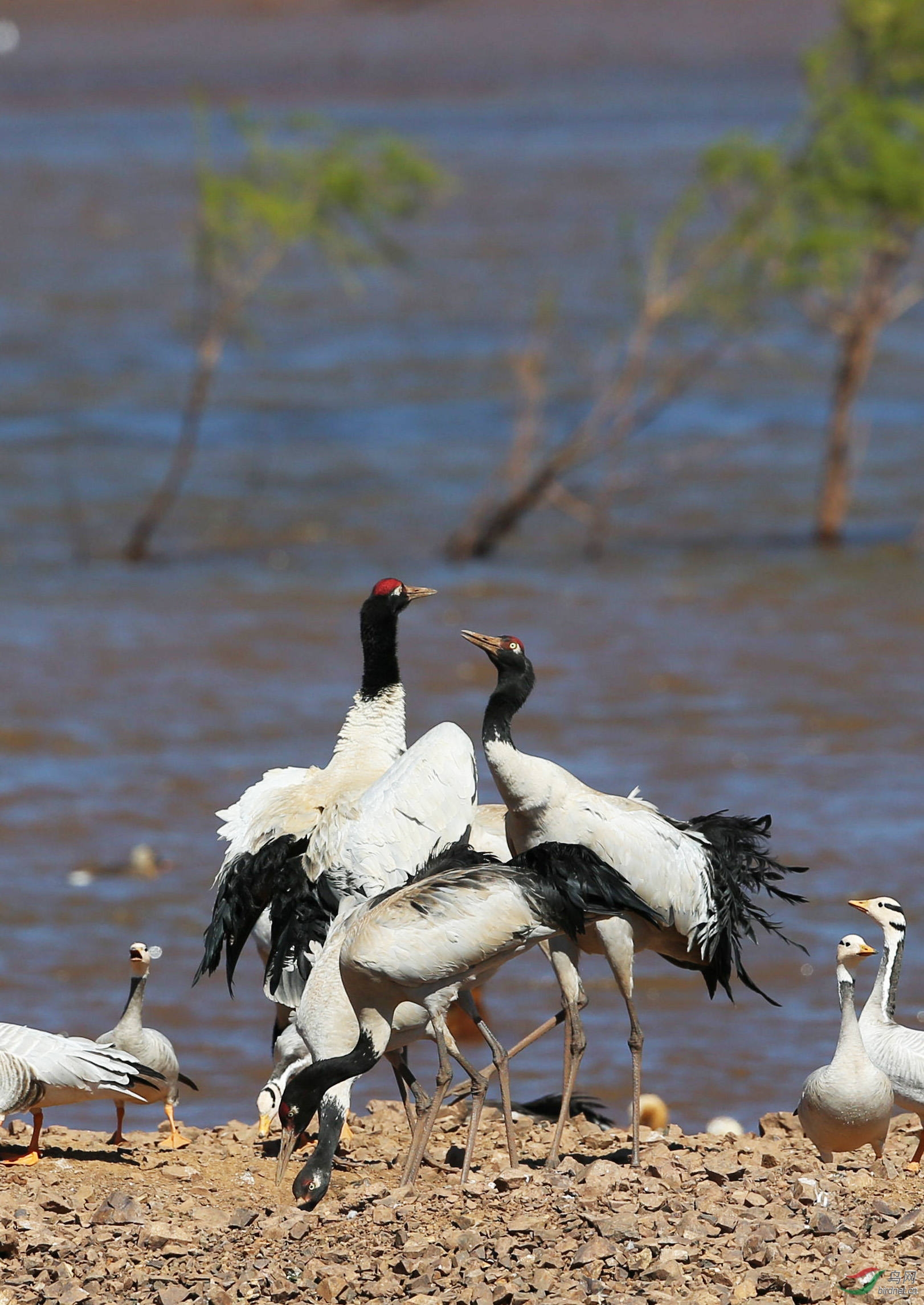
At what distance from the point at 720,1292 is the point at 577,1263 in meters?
0.41

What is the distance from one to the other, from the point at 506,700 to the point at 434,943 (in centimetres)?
98

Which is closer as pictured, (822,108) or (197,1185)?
(197,1185)

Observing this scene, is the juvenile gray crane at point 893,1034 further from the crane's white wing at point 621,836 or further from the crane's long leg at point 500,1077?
the crane's long leg at point 500,1077

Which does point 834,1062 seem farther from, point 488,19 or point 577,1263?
point 488,19

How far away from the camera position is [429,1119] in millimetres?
7160

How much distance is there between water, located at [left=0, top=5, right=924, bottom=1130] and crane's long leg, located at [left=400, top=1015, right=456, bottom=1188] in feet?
7.62

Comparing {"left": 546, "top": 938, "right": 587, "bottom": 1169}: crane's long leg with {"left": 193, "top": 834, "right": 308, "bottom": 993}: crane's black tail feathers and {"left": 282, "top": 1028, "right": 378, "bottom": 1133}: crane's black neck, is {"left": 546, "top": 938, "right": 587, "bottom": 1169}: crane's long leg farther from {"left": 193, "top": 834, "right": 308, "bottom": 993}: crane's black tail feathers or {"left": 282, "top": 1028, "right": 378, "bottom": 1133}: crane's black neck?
{"left": 193, "top": 834, "right": 308, "bottom": 993}: crane's black tail feathers

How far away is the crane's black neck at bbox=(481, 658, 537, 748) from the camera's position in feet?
23.6

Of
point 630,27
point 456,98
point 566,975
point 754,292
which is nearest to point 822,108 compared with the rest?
point 754,292

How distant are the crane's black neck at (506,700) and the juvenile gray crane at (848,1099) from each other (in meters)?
1.45

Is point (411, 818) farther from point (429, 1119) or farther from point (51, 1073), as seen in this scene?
point (51, 1073)

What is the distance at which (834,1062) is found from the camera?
276 inches

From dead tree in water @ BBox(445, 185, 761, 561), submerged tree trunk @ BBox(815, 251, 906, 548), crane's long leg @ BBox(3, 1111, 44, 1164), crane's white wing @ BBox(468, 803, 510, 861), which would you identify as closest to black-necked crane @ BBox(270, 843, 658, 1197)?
crane's white wing @ BBox(468, 803, 510, 861)

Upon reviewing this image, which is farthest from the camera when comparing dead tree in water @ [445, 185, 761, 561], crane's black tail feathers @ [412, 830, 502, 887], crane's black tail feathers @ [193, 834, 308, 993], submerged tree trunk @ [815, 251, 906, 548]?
submerged tree trunk @ [815, 251, 906, 548]
